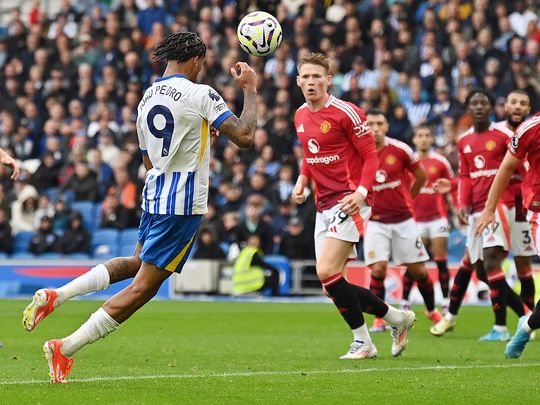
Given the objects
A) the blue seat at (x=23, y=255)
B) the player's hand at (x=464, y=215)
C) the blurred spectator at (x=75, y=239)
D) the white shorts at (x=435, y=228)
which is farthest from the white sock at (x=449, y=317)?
the blue seat at (x=23, y=255)

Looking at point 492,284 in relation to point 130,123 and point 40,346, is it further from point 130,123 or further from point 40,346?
point 130,123

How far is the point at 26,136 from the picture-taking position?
2627 cm

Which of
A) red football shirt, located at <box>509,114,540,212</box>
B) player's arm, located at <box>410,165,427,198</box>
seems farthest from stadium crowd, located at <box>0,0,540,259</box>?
red football shirt, located at <box>509,114,540,212</box>

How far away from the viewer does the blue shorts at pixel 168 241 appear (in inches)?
322

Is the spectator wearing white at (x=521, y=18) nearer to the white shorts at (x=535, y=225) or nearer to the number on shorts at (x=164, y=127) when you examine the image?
the white shorts at (x=535, y=225)

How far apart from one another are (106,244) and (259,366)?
13.9 meters

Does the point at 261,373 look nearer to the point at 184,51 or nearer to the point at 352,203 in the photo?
the point at 352,203

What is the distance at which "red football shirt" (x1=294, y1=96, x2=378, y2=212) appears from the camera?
10547 mm

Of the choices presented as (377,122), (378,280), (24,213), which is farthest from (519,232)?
(24,213)

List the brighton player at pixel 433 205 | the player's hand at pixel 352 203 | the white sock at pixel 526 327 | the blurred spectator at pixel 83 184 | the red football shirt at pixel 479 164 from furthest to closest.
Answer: the blurred spectator at pixel 83 184, the brighton player at pixel 433 205, the red football shirt at pixel 479 164, the player's hand at pixel 352 203, the white sock at pixel 526 327

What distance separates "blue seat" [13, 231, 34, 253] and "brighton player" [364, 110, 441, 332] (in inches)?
463

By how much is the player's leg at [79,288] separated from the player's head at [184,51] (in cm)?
146

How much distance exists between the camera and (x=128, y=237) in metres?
23.1

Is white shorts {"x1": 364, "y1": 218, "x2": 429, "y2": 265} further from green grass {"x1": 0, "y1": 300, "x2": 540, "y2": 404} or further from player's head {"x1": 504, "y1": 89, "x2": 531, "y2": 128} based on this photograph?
player's head {"x1": 504, "y1": 89, "x2": 531, "y2": 128}
